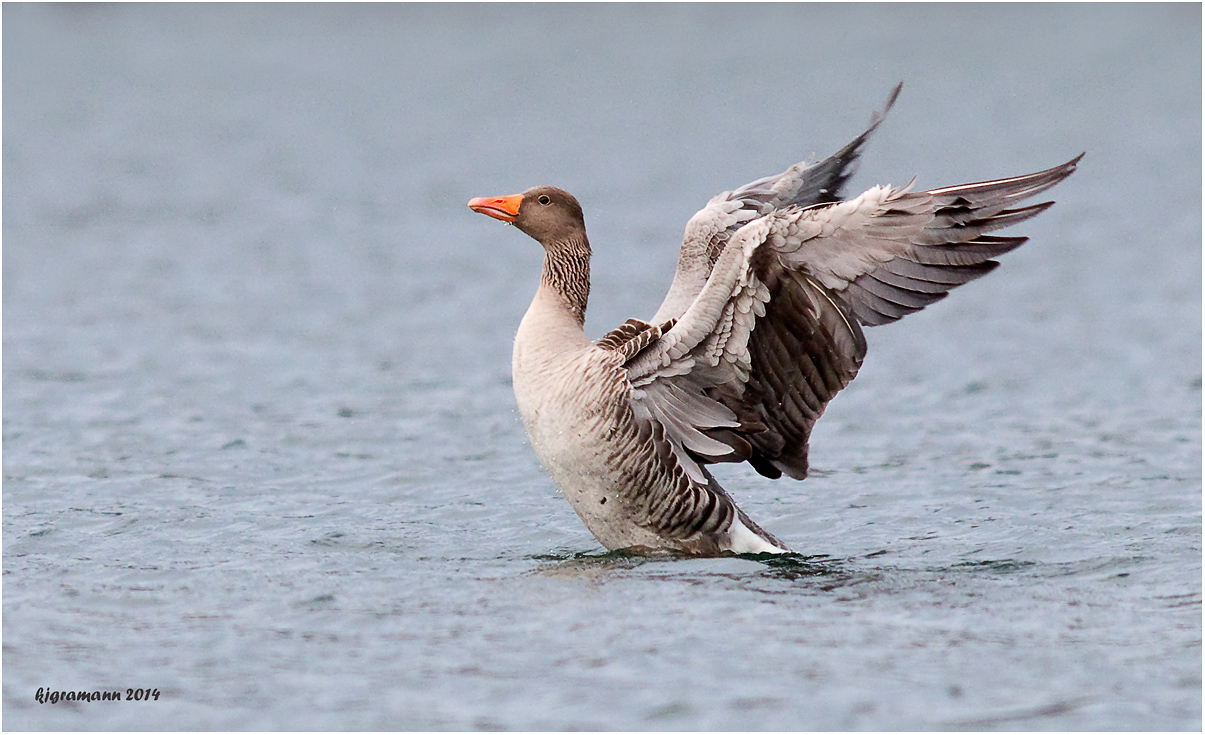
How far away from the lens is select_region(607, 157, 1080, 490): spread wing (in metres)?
7.65

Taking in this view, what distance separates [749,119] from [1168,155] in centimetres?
1035

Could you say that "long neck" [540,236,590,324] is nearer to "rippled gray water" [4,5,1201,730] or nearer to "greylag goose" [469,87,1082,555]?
"greylag goose" [469,87,1082,555]

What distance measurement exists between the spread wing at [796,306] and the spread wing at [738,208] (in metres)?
0.82

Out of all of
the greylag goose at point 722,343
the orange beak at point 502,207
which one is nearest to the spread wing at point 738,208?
the greylag goose at point 722,343

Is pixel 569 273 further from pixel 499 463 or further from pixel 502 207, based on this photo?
pixel 499 463

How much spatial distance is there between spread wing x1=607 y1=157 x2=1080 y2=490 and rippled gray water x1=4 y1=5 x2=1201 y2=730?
808mm

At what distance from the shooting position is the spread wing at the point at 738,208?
9461 millimetres

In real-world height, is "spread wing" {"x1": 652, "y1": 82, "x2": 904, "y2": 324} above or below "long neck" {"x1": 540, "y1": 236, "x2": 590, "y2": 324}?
above

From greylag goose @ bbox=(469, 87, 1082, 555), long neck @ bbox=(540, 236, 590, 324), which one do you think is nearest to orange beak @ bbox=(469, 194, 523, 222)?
greylag goose @ bbox=(469, 87, 1082, 555)

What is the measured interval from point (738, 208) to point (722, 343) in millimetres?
1689

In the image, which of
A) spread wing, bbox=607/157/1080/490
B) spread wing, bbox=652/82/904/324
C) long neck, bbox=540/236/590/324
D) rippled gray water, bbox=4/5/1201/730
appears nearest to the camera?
rippled gray water, bbox=4/5/1201/730

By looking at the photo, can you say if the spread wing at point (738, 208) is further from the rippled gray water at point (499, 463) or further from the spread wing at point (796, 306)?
the rippled gray water at point (499, 463)

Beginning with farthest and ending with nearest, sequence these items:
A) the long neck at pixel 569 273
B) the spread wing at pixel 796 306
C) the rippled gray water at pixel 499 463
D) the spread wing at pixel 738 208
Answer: the spread wing at pixel 738 208 → the long neck at pixel 569 273 → the spread wing at pixel 796 306 → the rippled gray water at pixel 499 463

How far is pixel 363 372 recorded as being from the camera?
50.6 feet
